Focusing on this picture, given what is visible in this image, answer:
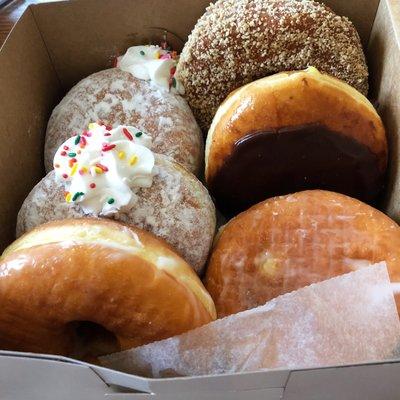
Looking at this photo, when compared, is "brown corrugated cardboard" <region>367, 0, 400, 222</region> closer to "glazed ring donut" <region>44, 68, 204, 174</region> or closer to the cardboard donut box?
the cardboard donut box

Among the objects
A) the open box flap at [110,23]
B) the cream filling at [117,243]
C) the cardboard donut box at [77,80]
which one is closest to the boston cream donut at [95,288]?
the cream filling at [117,243]

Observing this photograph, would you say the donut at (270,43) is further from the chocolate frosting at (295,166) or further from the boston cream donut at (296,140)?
the chocolate frosting at (295,166)

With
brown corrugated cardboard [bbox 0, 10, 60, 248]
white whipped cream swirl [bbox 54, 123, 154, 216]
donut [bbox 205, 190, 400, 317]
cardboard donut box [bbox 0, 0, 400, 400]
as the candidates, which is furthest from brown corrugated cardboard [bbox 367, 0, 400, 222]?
brown corrugated cardboard [bbox 0, 10, 60, 248]

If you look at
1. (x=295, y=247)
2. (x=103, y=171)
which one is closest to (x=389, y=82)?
(x=295, y=247)

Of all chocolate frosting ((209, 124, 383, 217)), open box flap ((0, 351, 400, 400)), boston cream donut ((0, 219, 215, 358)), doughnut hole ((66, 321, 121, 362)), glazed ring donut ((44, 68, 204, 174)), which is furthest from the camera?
glazed ring donut ((44, 68, 204, 174))

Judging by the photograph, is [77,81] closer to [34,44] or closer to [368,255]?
[34,44]

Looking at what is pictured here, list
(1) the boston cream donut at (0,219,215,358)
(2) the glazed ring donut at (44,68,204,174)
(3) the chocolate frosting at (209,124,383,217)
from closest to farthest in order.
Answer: (1) the boston cream donut at (0,219,215,358), (3) the chocolate frosting at (209,124,383,217), (2) the glazed ring donut at (44,68,204,174)

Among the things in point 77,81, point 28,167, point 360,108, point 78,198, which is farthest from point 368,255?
point 77,81
